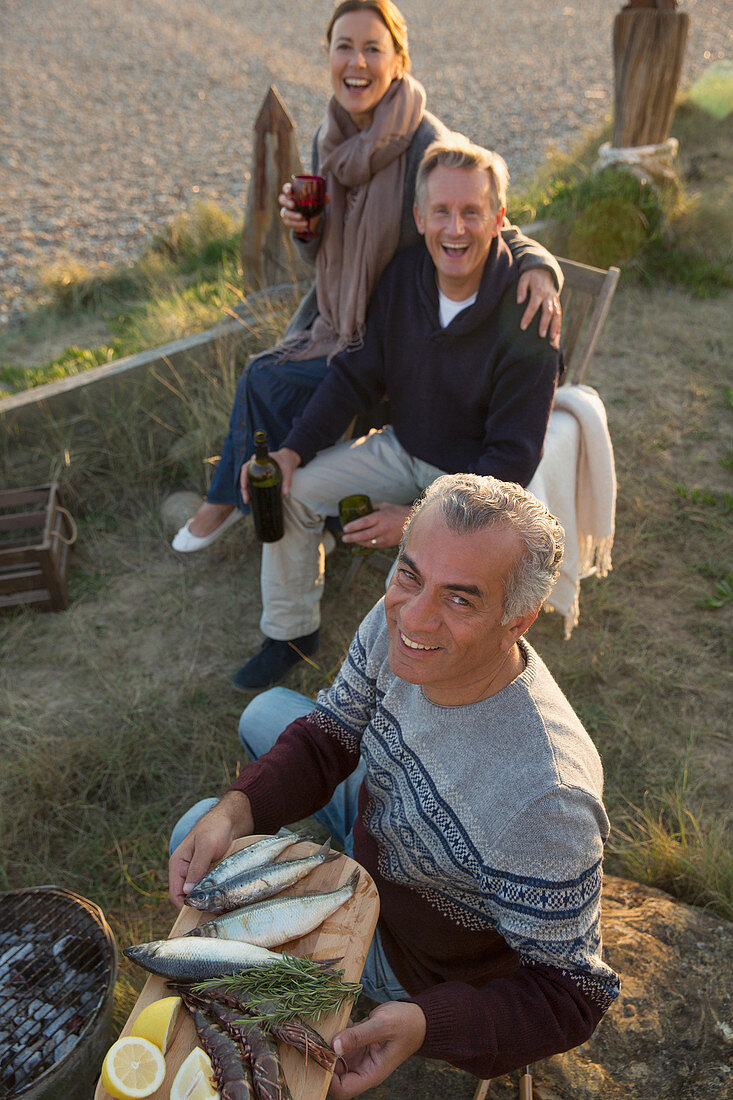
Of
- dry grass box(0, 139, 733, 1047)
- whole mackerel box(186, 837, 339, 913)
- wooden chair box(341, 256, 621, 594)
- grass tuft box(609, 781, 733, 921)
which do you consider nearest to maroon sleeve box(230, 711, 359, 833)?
whole mackerel box(186, 837, 339, 913)

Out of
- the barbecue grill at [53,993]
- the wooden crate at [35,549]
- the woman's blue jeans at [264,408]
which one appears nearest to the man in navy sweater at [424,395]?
the woman's blue jeans at [264,408]

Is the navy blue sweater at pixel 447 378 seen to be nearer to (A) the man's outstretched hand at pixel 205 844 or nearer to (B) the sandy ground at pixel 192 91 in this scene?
(A) the man's outstretched hand at pixel 205 844

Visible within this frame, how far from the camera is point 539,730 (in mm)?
1747

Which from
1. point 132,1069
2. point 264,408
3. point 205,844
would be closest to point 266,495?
point 264,408

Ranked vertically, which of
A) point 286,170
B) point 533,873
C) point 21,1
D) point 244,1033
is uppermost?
point 21,1

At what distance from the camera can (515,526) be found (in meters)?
1.71

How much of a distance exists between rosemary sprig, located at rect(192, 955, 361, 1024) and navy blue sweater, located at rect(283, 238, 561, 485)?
1.92 m

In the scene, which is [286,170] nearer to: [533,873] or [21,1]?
[533,873]

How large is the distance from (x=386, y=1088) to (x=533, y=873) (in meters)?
1.10

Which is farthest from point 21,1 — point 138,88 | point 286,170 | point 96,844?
point 96,844

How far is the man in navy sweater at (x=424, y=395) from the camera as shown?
3084mm

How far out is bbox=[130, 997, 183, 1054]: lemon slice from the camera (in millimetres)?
1539

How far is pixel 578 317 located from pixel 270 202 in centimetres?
242

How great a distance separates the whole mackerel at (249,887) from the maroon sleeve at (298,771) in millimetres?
302
